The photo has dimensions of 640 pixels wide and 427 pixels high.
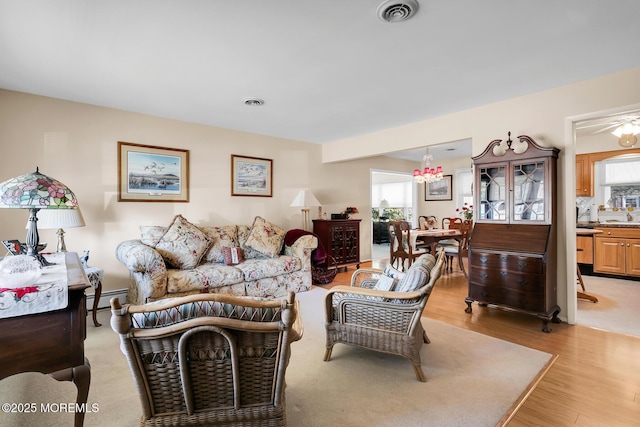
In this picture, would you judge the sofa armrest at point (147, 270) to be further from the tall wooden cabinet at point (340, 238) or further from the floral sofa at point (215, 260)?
the tall wooden cabinet at point (340, 238)

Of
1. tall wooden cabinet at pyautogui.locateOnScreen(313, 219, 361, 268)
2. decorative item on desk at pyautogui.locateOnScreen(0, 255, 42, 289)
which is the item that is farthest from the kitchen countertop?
decorative item on desk at pyautogui.locateOnScreen(0, 255, 42, 289)

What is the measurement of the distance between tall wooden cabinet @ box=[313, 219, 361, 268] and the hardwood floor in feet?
6.79

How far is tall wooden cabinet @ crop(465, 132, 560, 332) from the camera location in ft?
9.75

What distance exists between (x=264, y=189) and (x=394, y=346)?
11.4 feet

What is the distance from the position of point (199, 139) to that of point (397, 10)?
3.34m

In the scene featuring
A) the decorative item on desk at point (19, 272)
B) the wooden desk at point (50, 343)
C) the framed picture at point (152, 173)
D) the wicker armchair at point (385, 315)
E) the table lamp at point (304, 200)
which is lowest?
the wicker armchair at point (385, 315)

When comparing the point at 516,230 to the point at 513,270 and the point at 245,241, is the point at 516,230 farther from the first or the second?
the point at 245,241

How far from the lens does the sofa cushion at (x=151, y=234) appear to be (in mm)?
3568

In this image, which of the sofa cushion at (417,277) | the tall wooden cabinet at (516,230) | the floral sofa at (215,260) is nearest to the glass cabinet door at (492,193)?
the tall wooden cabinet at (516,230)

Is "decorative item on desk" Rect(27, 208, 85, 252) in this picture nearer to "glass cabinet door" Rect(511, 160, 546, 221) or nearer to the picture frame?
the picture frame

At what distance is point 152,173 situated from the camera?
13.1ft

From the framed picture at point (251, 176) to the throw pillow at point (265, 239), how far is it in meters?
0.62

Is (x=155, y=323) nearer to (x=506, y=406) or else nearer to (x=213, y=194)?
(x=506, y=406)

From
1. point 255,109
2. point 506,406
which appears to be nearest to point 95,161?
point 255,109
